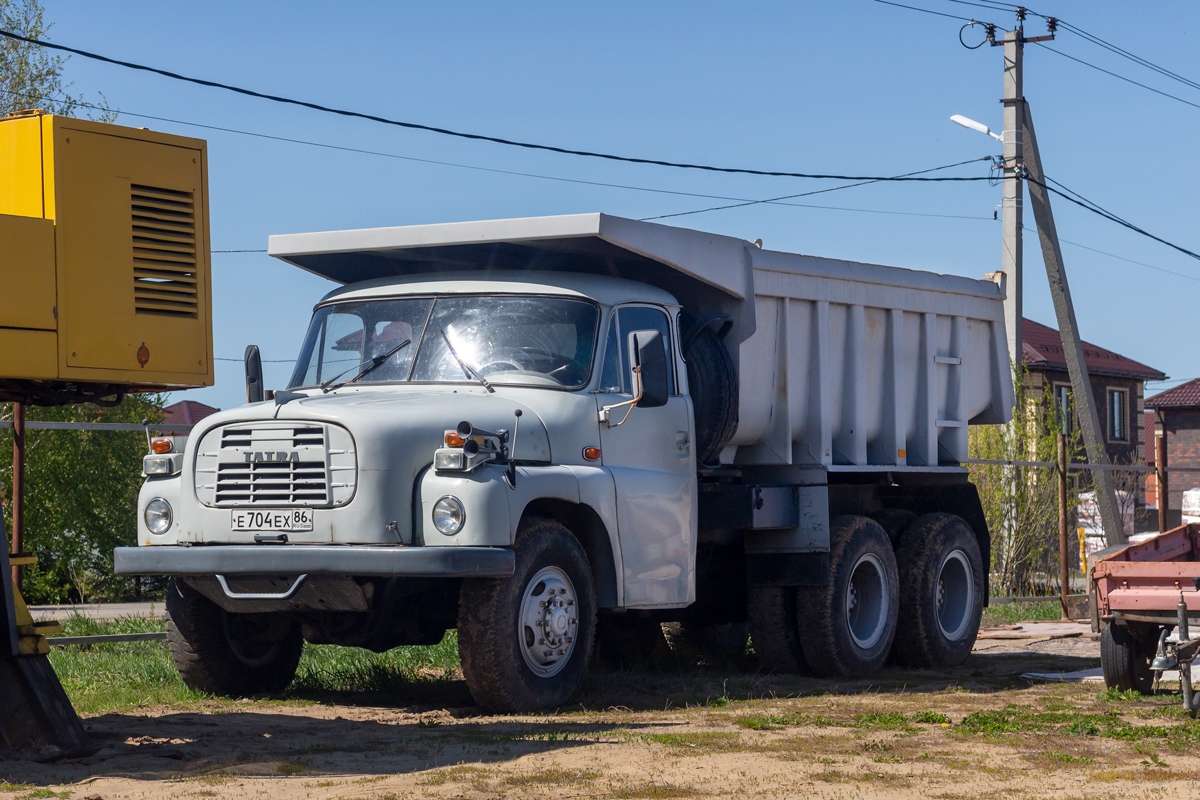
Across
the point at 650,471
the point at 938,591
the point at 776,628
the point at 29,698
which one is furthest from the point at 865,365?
the point at 29,698

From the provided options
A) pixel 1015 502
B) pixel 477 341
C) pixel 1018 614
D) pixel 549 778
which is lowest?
pixel 1018 614

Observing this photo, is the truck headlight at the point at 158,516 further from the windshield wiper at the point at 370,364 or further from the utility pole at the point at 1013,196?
the utility pole at the point at 1013,196

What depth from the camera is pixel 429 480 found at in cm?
793

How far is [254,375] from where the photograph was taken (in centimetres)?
958

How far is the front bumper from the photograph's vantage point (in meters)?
7.63

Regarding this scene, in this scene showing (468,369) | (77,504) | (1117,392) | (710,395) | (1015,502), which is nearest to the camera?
(468,369)

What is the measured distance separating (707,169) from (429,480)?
14.3 metres

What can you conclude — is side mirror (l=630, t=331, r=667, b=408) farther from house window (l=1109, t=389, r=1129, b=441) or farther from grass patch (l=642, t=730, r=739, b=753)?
house window (l=1109, t=389, r=1129, b=441)

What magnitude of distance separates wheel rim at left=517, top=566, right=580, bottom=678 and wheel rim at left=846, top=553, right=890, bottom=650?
336 centimetres

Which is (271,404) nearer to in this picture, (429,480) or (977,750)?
(429,480)

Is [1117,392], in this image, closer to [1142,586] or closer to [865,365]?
[865,365]

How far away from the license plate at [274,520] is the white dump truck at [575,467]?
17mm

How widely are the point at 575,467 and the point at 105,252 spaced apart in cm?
290

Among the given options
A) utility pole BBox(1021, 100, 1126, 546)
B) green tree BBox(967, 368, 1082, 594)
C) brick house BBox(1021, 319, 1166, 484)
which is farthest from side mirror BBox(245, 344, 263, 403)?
brick house BBox(1021, 319, 1166, 484)
